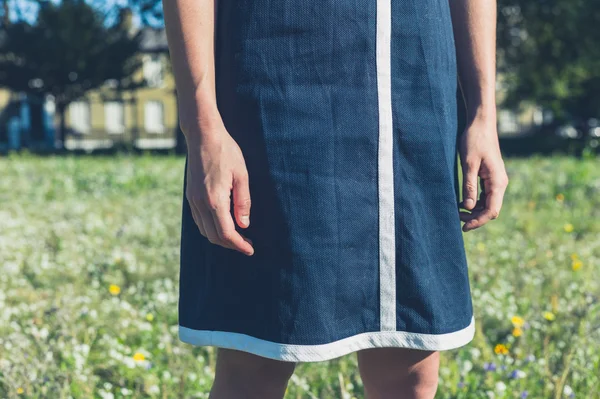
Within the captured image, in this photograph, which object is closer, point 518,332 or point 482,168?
point 482,168

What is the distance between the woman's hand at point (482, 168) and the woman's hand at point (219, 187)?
546mm

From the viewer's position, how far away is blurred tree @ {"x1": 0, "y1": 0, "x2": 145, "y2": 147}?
27.5 m

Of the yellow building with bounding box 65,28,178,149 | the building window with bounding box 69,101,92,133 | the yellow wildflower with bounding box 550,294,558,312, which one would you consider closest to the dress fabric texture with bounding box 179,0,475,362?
the yellow wildflower with bounding box 550,294,558,312

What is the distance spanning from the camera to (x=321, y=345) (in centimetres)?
139

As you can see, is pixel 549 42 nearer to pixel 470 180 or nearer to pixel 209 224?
pixel 470 180

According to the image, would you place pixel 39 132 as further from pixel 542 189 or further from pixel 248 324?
pixel 248 324

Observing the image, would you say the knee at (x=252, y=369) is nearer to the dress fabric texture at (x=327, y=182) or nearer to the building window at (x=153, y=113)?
the dress fabric texture at (x=327, y=182)

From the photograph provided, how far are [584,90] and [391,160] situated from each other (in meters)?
31.7

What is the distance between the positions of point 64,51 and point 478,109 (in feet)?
93.4

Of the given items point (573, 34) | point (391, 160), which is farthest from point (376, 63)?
point (573, 34)

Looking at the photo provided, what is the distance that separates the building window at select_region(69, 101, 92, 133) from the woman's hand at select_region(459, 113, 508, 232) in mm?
44875

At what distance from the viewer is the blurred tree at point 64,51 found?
27.5m

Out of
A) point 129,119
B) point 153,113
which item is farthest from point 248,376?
point 153,113

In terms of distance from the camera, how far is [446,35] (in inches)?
61.2
